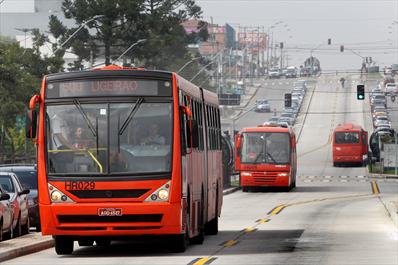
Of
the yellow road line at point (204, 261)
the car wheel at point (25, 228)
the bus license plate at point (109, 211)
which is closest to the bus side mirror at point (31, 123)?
the bus license plate at point (109, 211)

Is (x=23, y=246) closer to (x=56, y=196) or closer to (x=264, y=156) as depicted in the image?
(x=56, y=196)

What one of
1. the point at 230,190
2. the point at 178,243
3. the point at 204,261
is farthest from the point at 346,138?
the point at 204,261

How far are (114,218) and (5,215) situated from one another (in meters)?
5.73

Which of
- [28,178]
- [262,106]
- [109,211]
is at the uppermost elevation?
[109,211]

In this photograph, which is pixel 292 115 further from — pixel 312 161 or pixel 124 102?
pixel 124 102

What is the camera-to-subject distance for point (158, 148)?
21688mm

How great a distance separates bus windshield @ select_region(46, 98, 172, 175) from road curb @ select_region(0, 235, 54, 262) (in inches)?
63.2

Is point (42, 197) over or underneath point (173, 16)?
underneath

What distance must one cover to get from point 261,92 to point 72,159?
564ft

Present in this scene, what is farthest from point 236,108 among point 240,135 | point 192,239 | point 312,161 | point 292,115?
point 192,239

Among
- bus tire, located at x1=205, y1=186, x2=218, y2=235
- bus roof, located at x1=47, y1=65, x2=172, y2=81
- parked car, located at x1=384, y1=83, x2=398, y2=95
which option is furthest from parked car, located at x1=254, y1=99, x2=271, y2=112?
bus roof, located at x1=47, y1=65, x2=172, y2=81

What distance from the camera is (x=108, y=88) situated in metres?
22.1

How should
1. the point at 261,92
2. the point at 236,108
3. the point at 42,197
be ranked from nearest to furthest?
the point at 42,197 < the point at 236,108 < the point at 261,92

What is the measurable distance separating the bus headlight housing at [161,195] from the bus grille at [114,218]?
262 millimetres
